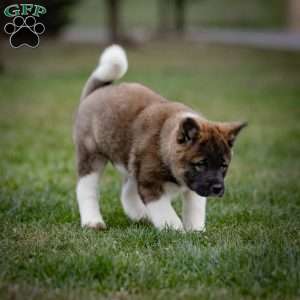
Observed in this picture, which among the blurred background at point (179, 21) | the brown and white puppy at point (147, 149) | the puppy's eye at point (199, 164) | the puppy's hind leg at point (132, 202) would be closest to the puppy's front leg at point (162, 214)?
the brown and white puppy at point (147, 149)

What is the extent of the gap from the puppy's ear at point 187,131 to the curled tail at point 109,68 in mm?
1241

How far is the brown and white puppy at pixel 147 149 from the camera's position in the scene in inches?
231

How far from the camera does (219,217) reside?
22.5ft

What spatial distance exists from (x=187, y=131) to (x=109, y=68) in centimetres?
143

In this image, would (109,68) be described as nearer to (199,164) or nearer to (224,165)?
(199,164)

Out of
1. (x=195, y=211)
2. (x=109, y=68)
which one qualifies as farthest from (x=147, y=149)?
(x=109, y=68)

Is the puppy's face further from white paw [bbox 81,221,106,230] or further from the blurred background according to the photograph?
the blurred background

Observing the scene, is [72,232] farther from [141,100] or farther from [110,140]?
[141,100]

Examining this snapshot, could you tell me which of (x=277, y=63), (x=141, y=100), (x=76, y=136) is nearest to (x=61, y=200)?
(x=76, y=136)

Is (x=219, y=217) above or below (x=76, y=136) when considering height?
below

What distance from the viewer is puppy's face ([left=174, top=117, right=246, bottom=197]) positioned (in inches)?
229

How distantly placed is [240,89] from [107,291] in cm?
1548

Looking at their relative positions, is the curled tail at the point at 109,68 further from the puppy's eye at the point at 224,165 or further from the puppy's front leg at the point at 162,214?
the puppy's eye at the point at 224,165

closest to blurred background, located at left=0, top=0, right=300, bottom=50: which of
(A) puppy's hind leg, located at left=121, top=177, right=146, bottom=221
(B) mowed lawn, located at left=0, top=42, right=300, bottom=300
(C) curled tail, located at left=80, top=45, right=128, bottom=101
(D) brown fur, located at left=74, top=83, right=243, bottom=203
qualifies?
(B) mowed lawn, located at left=0, top=42, right=300, bottom=300
